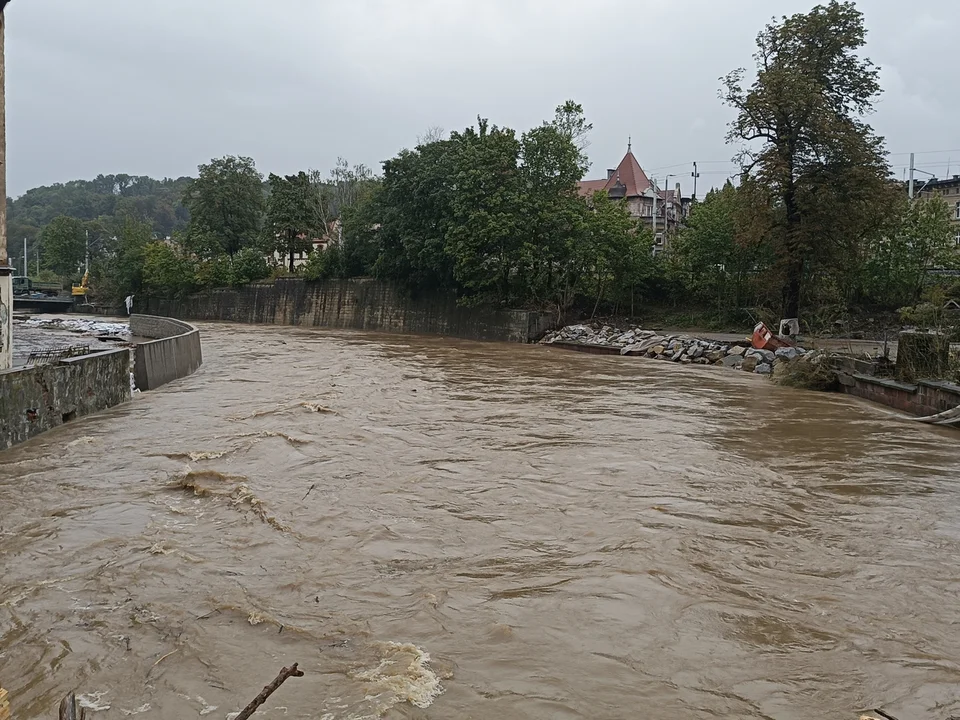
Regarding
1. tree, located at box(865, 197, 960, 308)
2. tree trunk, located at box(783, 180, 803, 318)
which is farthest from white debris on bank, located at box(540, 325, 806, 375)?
tree, located at box(865, 197, 960, 308)

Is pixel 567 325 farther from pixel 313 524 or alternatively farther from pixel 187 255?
pixel 187 255

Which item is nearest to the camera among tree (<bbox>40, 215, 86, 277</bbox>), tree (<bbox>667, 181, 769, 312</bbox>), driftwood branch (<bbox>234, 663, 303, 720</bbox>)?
driftwood branch (<bbox>234, 663, 303, 720</bbox>)

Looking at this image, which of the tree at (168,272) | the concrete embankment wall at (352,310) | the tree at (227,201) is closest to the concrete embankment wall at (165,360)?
the concrete embankment wall at (352,310)

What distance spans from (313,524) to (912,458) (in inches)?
352

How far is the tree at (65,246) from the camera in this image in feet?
328

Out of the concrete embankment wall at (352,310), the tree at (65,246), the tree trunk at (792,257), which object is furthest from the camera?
the tree at (65,246)

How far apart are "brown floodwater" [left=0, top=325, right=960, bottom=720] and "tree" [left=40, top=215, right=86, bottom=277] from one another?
99586mm

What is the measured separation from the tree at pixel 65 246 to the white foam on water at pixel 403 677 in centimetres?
10895

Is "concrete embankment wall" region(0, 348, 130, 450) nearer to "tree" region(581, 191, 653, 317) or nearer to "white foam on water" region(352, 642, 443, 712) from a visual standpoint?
"white foam on water" region(352, 642, 443, 712)

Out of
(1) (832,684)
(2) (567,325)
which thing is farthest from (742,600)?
(2) (567,325)

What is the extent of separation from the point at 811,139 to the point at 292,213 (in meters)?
→ 42.0

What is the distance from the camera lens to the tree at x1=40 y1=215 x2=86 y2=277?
328 ft

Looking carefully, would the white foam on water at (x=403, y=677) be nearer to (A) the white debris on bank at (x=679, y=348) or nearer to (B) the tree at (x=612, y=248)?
(A) the white debris on bank at (x=679, y=348)

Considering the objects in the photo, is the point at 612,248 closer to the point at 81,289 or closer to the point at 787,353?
the point at 787,353
